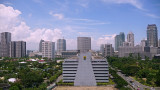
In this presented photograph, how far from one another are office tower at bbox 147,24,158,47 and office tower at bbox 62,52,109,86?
100633 millimetres

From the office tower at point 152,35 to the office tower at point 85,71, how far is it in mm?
100633

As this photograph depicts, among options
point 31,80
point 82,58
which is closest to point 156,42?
point 82,58

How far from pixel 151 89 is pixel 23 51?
80288 mm

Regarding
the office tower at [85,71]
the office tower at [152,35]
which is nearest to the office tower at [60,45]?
the office tower at [152,35]

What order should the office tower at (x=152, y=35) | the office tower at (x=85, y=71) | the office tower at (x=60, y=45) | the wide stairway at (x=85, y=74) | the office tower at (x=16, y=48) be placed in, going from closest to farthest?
the wide stairway at (x=85, y=74)
the office tower at (x=85, y=71)
the office tower at (x=16, y=48)
the office tower at (x=152, y=35)
the office tower at (x=60, y=45)

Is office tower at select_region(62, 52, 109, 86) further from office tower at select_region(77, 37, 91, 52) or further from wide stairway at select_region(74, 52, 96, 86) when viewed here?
office tower at select_region(77, 37, 91, 52)

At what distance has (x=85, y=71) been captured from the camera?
35.4 m

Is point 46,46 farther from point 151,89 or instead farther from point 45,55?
point 151,89

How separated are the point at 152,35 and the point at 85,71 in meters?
103

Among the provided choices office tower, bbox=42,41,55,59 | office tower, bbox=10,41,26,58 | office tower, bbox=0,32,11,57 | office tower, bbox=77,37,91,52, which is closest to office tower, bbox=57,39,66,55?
office tower, bbox=77,37,91,52

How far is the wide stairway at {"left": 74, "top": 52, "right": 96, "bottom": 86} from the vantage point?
114 ft

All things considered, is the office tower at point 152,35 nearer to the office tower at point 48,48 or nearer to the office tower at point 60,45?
the office tower at point 60,45

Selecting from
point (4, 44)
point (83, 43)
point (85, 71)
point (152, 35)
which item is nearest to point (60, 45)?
point (83, 43)

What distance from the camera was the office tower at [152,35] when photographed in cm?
12281
